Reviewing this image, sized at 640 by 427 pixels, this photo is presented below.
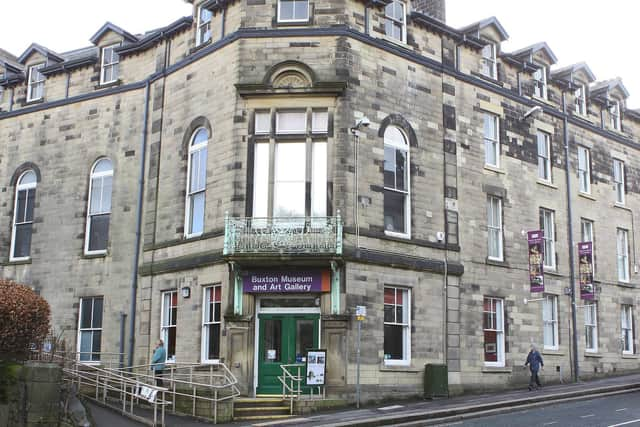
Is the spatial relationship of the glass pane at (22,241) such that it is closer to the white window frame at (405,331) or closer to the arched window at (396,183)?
the arched window at (396,183)

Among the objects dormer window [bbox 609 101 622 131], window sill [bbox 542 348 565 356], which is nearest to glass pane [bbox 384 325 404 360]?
window sill [bbox 542 348 565 356]

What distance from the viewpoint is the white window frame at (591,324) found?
2780 cm

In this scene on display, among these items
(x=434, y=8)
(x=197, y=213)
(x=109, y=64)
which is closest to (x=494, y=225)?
(x=434, y=8)

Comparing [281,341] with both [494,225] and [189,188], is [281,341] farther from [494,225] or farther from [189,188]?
[494,225]

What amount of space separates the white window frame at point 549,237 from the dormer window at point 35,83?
18.9 m

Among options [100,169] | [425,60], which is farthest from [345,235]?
[100,169]

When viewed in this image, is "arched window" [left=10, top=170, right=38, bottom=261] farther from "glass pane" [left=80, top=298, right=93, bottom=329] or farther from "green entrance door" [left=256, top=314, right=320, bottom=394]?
"green entrance door" [left=256, top=314, right=320, bottom=394]

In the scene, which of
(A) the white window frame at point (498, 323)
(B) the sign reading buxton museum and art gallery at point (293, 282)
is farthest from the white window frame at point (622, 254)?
(B) the sign reading buxton museum and art gallery at point (293, 282)

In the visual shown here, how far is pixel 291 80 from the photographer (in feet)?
70.9

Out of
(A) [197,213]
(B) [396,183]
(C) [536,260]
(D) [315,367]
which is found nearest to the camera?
(D) [315,367]

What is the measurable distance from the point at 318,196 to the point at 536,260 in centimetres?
866

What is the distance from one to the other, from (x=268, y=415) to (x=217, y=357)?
2959 mm

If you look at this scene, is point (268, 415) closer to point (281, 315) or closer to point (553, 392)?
point (281, 315)

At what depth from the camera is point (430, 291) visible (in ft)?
73.3
